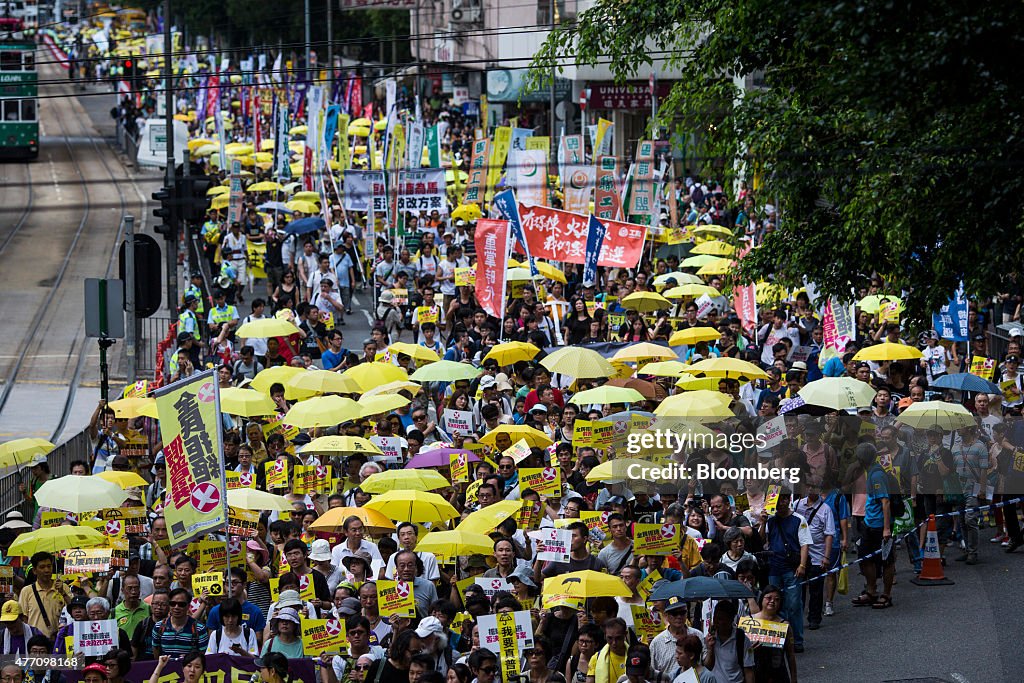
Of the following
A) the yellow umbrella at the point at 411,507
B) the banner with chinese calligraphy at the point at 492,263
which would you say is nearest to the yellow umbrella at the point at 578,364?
the banner with chinese calligraphy at the point at 492,263

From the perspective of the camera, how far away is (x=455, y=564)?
477 inches

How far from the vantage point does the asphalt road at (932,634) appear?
12.1 metres

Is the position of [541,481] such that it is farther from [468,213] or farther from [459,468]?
[468,213]

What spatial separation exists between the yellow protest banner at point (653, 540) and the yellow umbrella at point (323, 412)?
4844mm

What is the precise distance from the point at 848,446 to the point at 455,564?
13.5ft

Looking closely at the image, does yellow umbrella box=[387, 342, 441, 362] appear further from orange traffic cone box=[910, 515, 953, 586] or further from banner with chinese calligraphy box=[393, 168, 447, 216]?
banner with chinese calligraphy box=[393, 168, 447, 216]

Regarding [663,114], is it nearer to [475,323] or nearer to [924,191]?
[924,191]

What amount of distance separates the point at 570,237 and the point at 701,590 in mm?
12562

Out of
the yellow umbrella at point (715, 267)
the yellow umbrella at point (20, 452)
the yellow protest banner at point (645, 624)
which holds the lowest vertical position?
the yellow protest banner at point (645, 624)

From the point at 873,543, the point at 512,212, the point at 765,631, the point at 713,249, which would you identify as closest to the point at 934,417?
the point at 873,543

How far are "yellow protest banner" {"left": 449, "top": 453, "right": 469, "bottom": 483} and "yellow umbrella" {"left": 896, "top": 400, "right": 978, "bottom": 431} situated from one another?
399 centimetres

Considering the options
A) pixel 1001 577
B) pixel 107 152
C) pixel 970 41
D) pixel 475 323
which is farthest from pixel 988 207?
pixel 107 152

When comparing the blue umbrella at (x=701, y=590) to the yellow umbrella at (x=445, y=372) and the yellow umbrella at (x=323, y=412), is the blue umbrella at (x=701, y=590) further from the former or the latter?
the yellow umbrella at (x=445, y=372)

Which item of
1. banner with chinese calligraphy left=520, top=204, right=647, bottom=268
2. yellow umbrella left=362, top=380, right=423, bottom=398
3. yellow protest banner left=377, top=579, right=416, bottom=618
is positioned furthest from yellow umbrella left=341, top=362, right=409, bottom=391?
yellow protest banner left=377, top=579, right=416, bottom=618
